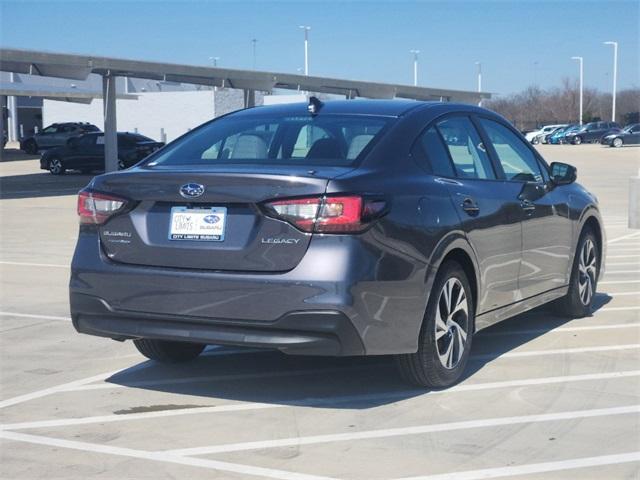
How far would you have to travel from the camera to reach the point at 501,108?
123m

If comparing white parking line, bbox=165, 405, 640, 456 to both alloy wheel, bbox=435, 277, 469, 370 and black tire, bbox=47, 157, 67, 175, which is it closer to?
alloy wheel, bbox=435, 277, 469, 370

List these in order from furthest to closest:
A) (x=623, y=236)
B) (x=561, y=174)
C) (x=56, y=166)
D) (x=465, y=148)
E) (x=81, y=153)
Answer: (x=56, y=166) < (x=81, y=153) < (x=623, y=236) < (x=561, y=174) < (x=465, y=148)

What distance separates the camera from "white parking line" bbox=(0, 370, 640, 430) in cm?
530

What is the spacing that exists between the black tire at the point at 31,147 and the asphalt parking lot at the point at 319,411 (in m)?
45.1

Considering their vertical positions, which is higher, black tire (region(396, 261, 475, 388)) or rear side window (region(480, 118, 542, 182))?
rear side window (region(480, 118, 542, 182))

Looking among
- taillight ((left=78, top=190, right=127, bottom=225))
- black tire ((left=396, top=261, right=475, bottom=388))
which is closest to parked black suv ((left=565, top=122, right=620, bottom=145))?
black tire ((left=396, top=261, right=475, bottom=388))

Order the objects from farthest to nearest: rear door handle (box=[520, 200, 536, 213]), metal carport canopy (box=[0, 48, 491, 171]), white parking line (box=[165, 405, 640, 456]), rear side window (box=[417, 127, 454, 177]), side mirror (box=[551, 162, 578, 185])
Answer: metal carport canopy (box=[0, 48, 491, 171]) → side mirror (box=[551, 162, 578, 185]) → rear door handle (box=[520, 200, 536, 213]) → rear side window (box=[417, 127, 454, 177]) → white parking line (box=[165, 405, 640, 456])

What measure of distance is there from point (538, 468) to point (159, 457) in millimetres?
1730

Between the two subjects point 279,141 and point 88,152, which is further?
point 88,152

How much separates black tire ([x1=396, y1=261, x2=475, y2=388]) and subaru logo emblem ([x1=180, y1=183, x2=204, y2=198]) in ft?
4.66

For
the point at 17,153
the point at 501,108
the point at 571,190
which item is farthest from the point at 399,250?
the point at 501,108

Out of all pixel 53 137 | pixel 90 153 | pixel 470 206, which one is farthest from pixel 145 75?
pixel 470 206

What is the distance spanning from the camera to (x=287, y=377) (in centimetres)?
622

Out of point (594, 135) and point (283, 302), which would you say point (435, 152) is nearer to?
point (283, 302)
